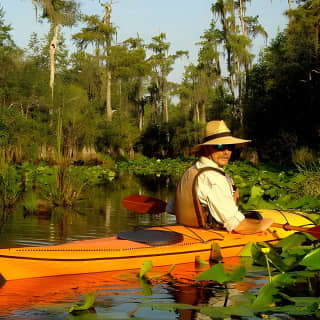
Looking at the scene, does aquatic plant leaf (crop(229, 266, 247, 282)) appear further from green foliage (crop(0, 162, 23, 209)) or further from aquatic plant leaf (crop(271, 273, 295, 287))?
green foliage (crop(0, 162, 23, 209))

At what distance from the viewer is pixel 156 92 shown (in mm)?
46344

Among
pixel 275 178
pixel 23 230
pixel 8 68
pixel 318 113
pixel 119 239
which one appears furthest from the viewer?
pixel 8 68

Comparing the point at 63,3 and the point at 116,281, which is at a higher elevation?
the point at 63,3

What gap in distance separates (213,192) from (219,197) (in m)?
0.07

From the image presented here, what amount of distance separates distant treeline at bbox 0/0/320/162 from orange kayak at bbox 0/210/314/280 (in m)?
5.05

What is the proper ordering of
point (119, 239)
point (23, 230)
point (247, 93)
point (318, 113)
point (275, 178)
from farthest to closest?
1. point (247, 93)
2. point (318, 113)
3. point (275, 178)
4. point (23, 230)
5. point (119, 239)

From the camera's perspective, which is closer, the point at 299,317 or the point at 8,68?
the point at 299,317

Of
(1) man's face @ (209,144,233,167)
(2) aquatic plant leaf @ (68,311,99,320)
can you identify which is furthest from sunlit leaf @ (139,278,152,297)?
(1) man's face @ (209,144,233,167)

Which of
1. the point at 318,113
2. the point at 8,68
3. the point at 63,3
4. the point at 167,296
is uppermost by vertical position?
the point at 63,3

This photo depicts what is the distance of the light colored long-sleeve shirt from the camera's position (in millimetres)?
5348

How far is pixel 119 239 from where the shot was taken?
5.50 m

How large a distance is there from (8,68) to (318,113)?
15.2 meters

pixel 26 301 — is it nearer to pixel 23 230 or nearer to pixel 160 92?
pixel 23 230

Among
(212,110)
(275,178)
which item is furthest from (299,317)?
(212,110)
